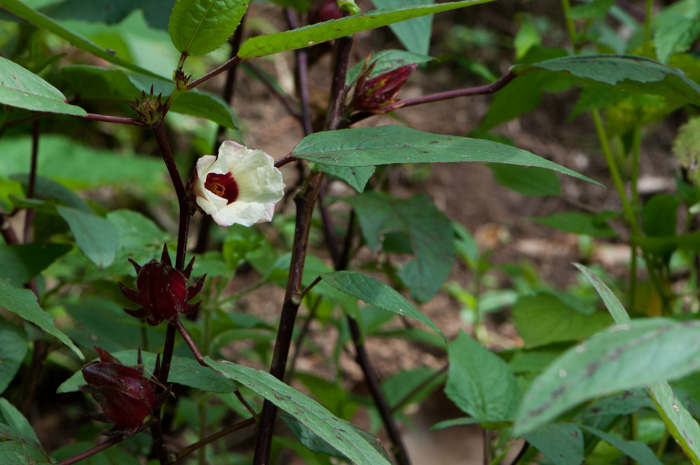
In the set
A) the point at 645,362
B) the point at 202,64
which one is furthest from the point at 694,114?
the point at 202,64

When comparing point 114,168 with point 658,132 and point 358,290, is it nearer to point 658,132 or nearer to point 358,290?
point 358,290

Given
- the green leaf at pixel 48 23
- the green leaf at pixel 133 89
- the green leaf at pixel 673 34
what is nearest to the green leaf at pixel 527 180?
the green leaf at pixel 673 34

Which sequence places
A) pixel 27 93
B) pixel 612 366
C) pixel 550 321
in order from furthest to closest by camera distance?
1. pixel 550 321
2. pixel 27 93
3. pixel 612 366

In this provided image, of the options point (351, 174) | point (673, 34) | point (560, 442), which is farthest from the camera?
point (673, 34)

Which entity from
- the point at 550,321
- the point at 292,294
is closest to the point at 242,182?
the point at 292,294

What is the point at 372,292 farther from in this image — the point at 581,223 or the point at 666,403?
the point at 581,223

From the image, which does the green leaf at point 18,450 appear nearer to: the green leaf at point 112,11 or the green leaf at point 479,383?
the green leaf at point 479,383

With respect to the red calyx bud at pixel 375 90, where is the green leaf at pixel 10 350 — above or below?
below

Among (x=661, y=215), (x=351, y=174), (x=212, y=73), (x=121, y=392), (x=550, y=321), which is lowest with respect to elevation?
(x=550, y=321)
